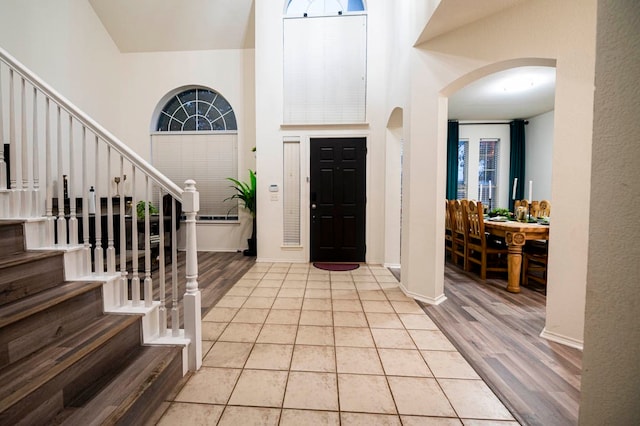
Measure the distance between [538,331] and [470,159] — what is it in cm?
535

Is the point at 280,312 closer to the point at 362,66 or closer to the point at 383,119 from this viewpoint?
the point at 383,119

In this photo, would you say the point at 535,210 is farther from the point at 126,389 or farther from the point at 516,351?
the point at 126,389

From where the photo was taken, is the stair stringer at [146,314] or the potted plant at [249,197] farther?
the potted plant at [249,197]

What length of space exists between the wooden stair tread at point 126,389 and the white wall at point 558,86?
2.74m

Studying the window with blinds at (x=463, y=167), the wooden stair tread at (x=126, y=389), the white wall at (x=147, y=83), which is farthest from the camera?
the window with blinds at (x=463, y=167)

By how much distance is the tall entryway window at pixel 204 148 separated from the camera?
5.50m

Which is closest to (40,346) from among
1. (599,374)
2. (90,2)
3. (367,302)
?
(599,374)

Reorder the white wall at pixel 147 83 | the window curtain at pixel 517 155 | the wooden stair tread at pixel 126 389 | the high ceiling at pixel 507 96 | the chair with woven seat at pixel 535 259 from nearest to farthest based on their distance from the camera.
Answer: the wooden stair tread at pixel 126 389, the chair with woven seat at pixel 535 259, the high ceiling at pixel 507 96, the white wall at pixel 147 83, the window curtain at pixel 517 155

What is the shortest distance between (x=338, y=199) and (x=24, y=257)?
3.74 metres

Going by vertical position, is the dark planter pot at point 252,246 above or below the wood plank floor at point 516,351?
above

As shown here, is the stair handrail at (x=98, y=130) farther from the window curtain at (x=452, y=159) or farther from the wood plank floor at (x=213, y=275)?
the window curtain at (x=452, y=159)

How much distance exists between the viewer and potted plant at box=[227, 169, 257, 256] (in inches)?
198

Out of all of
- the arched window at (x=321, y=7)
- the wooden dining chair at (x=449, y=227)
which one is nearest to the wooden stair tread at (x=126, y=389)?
the wooden dining chair at (x=449, y=227)

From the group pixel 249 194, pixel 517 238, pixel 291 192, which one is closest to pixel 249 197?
pixel 249 194
